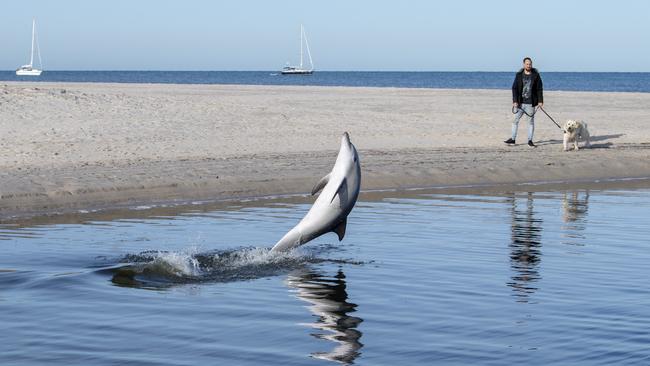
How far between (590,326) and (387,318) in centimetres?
148

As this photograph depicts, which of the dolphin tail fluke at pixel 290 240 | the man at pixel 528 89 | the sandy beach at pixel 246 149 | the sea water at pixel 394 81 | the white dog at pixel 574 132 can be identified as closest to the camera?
the dolphin tail fluke at pixel 290 240

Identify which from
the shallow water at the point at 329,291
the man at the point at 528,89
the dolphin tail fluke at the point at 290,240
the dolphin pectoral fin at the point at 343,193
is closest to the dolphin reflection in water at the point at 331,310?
the shallow water at the point at 329,291

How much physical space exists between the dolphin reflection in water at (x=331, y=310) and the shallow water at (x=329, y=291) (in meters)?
0.02

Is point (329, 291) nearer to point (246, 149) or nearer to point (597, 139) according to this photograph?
point (246, 149)

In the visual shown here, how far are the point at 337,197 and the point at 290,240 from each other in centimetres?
71

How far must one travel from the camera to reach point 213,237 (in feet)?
42.8

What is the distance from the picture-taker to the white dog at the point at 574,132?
24562 mm

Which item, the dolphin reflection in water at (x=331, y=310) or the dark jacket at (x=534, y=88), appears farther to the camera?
the dark jacket at (x=534, y=88)

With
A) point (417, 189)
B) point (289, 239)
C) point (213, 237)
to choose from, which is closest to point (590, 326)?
point (289, 239)

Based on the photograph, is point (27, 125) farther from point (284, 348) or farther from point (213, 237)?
point (284, 348)

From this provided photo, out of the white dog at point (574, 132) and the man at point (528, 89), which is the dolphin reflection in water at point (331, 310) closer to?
the man at point (528, 89)

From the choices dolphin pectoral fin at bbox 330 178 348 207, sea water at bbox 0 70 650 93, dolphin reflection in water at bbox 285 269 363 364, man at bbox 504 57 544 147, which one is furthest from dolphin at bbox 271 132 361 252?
sea water at bbox 0 70 650 93

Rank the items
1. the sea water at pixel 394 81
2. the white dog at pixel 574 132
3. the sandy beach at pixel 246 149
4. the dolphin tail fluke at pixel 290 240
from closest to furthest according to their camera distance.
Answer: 1. the dolphin tail fluke at pixel 290 240
2. the sandy beach at pixel 246 149
3. the white dog at pixel 574 132
4. the sea water at pixel 394 81

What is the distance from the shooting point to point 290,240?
10828 mm
